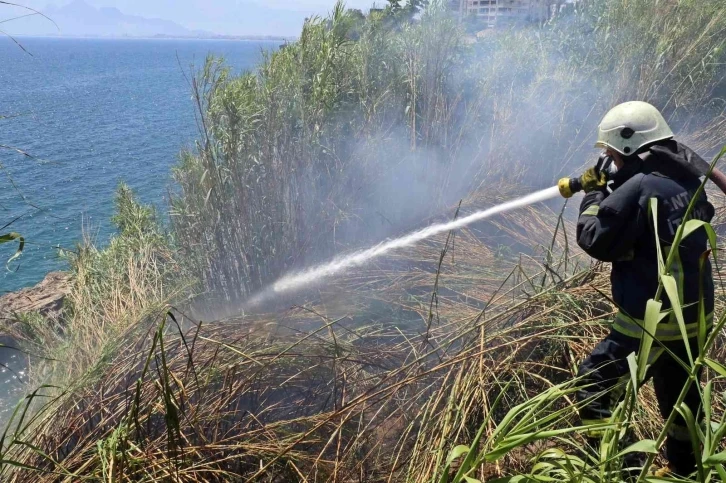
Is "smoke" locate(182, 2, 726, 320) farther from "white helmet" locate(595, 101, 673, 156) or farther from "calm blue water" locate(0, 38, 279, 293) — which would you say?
"white helmet" locate(595, 101, 673, 156)

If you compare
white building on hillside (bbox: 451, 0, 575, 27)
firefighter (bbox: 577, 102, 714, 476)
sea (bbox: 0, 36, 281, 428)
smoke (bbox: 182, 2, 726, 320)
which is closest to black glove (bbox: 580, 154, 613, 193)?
firefighter (bbox: 577, 102, 714, 476)

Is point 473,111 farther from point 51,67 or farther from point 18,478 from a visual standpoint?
point 51,67

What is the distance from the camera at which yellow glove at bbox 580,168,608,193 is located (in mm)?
2684

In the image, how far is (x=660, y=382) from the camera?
2.39 m

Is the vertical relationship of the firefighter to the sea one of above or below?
above

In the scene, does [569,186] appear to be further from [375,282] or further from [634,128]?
[375,282]

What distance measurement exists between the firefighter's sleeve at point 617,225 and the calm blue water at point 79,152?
2.21m

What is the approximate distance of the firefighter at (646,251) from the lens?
2.30m

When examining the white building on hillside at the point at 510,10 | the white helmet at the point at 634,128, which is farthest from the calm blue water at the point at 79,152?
the white building on hillside at the point at 510,10

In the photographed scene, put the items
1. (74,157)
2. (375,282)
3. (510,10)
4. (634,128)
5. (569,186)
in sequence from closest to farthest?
(634,128), (569,186), (375,282), (510,10), (74,157)

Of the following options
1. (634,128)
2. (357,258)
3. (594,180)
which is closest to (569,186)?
(594,180)

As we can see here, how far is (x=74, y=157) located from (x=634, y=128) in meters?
24.6

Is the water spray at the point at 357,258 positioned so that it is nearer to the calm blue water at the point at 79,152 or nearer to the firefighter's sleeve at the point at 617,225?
the calm blue water at the point at 79,152

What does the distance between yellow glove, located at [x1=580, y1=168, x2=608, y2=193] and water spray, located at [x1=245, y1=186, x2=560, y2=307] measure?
295 cm
